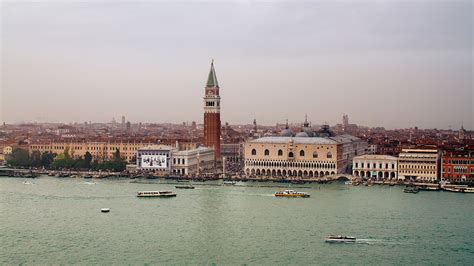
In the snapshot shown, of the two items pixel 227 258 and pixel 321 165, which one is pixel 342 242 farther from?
pixel 321 165

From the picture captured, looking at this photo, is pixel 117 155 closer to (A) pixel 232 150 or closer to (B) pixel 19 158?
(B) pixel 19 158

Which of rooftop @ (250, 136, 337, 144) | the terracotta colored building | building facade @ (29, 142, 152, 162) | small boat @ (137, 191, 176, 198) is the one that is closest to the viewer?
small boat @ (137, 191, 176, 198)

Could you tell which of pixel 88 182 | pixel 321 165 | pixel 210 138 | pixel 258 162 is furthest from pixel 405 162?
pixel 88 182

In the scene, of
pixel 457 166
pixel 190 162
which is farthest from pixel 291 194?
pixel 190 162

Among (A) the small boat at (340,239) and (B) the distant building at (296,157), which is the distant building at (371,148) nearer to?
(B) the distant building at (296,157)

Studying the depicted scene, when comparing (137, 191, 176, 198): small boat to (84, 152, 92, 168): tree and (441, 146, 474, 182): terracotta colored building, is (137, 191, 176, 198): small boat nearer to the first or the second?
(84, 152, 92, 168): tree

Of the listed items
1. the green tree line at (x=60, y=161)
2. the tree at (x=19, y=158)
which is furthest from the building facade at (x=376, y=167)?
the tree at (x=19, y=158)

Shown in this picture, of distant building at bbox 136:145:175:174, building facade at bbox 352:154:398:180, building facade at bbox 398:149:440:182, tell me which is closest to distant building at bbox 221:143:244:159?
distant building at bbox 136:145:175:174
